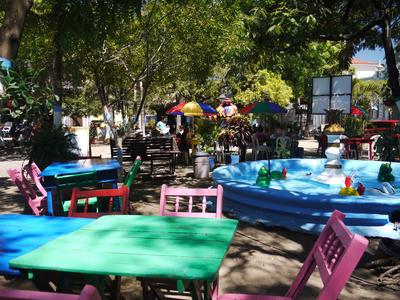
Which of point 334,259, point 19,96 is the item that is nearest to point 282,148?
point 19,96

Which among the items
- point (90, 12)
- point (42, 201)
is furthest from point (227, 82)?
point (42, 201)

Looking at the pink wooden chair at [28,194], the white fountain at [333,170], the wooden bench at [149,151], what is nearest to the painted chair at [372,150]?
the white fountain at [333,170]

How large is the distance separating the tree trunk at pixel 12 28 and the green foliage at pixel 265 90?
22.4 meters

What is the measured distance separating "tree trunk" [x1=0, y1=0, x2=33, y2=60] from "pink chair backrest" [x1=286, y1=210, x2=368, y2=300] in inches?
144

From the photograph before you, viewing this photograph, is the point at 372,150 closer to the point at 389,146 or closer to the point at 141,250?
the point at 389,146

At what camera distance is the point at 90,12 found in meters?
7.34

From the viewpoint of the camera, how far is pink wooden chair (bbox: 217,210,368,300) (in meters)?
2.04

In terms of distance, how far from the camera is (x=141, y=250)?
234cm

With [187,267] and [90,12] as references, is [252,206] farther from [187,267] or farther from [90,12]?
[187,267]

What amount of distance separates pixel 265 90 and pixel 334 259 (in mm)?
24548

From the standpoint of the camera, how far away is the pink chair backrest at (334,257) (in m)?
2.04

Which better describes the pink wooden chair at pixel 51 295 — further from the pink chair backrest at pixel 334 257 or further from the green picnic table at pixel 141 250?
the pink chair backrest at pixel 334 257

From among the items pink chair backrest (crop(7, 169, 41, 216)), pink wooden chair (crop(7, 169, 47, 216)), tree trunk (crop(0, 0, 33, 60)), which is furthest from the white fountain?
tree trunk (crop(0, 0, 33, 60))

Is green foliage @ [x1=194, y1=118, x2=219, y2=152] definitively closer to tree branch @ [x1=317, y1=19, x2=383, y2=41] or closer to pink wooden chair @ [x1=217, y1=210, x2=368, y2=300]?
tree branch @ [x1=317, y1=19, x2=383, y2=41]
